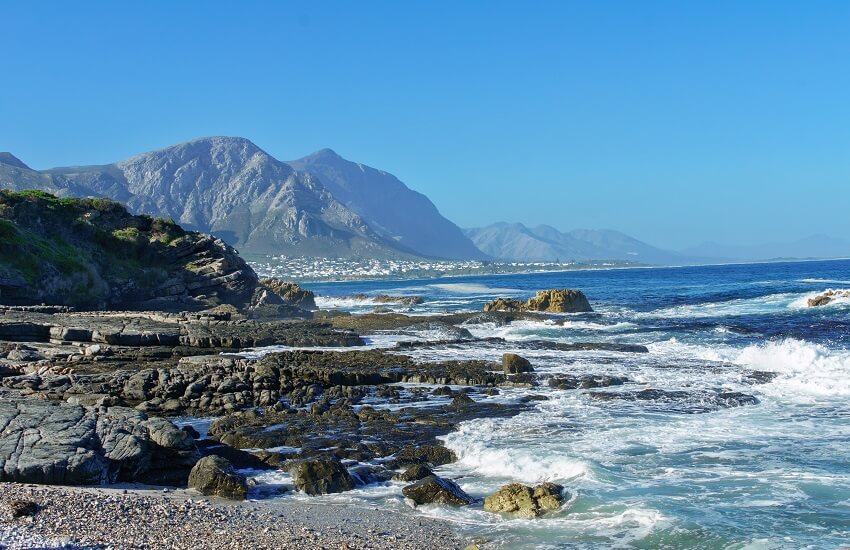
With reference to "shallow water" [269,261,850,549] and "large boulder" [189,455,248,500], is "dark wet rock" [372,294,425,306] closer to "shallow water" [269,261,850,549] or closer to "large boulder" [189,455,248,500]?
"shallow water" [269,261,850,549]

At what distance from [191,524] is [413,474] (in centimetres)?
462

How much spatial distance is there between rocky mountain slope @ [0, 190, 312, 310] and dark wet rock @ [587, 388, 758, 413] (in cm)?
3604

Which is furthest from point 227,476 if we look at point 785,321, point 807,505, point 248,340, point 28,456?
point 785,321

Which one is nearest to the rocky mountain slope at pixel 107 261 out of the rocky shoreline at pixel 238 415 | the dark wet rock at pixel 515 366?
the rocky shoreline at pixel 238 415

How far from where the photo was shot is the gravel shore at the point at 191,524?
9664 mm

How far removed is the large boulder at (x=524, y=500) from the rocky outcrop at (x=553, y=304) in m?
43.0

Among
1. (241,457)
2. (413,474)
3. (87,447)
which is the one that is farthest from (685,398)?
(87,447)

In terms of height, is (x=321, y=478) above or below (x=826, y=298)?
below

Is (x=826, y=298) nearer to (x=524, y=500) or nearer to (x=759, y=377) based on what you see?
(x=759, y=377)

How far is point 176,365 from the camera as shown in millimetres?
27250

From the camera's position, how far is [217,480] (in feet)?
42.3

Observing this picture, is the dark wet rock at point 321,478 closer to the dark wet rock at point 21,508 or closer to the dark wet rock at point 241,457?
the dark wet rock at point 241,457

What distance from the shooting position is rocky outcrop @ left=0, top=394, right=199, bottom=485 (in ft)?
40.9

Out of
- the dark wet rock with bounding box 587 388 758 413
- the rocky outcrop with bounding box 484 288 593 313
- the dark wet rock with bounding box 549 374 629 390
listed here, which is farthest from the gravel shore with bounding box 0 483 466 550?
the rocky outcrop with bounding box 484 288 593 313
